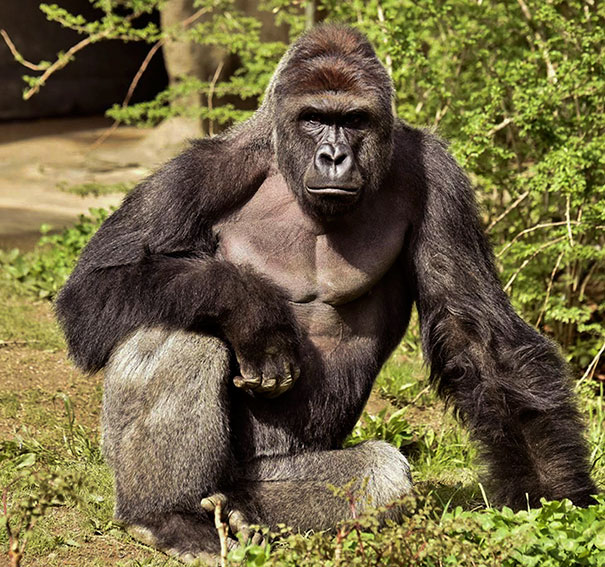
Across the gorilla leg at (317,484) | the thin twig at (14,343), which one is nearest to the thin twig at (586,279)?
the gorilla leg at (317,484)

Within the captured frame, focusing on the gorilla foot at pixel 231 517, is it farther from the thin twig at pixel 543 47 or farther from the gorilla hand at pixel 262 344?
the thin twig at pixel 543 47

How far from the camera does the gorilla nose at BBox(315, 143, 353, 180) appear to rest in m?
3.82

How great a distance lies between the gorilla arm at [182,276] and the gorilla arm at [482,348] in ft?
2.06

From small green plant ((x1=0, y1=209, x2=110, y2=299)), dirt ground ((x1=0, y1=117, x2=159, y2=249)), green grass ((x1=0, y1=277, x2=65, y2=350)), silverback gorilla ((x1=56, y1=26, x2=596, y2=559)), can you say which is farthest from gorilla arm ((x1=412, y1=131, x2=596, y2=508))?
dirt ground ((x1=0, y1=117, x2=159, y2=249))

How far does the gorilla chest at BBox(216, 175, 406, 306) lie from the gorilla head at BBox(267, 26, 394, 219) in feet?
0.38

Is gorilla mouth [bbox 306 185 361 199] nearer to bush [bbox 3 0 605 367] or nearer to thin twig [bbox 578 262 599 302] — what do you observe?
bush [bbox 3 0 605 367]

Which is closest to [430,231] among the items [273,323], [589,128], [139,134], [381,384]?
[273,323]

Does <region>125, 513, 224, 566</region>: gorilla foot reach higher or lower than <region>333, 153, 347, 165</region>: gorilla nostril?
lower

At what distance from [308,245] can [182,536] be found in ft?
4.07

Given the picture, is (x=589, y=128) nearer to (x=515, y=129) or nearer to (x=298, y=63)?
(x=515, y=129)

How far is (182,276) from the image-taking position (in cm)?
396

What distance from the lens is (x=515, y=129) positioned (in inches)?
284

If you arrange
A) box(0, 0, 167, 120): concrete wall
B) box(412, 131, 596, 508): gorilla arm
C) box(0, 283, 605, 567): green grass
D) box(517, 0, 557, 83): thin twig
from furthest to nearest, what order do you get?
box(0, 0, 167, 120): concrete wall < box(517, 0, 557, 83): thin twig < box(412, 131, 596, 508): gorilla arm < box(0, 283, 605, 567): green grass

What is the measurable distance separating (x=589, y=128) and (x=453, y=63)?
4.41ft
